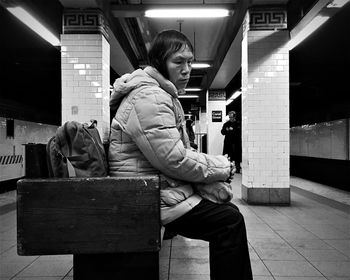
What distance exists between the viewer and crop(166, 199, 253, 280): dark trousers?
1.44 meters

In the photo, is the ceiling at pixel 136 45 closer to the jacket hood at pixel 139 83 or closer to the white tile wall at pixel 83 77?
the white tile wall at pixel 83 77

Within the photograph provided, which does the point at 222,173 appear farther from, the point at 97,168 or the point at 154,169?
the point at 97,168

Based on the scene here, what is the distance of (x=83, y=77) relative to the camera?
550 cm

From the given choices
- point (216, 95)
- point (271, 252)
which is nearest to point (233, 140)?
point (216, 95)

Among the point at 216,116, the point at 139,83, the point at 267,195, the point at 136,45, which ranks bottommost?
the point at 267,195

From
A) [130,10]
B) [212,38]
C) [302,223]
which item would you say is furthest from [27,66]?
[302,223]

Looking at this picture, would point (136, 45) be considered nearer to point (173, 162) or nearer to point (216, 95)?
point (216, 95)

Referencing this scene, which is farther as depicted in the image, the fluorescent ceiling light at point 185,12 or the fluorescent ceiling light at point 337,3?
the fluorescent ceiling light at point 185,12

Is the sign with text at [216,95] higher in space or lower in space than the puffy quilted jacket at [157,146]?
higher

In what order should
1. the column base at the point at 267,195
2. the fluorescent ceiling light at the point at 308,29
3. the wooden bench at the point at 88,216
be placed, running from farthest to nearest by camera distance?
the column base at the point at 267,195
the fluorescent ceiling light at the point at 308,29
the wooden bench at the point at 88,216

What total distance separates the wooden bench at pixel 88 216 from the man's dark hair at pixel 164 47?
608mm

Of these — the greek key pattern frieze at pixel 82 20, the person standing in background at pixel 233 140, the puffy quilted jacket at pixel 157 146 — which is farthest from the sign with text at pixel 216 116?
the puffy quilted jacket at pixel 157 146

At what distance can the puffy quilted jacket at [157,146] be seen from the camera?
1400 millimetres

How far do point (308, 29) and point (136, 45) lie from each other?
4.56 meters
